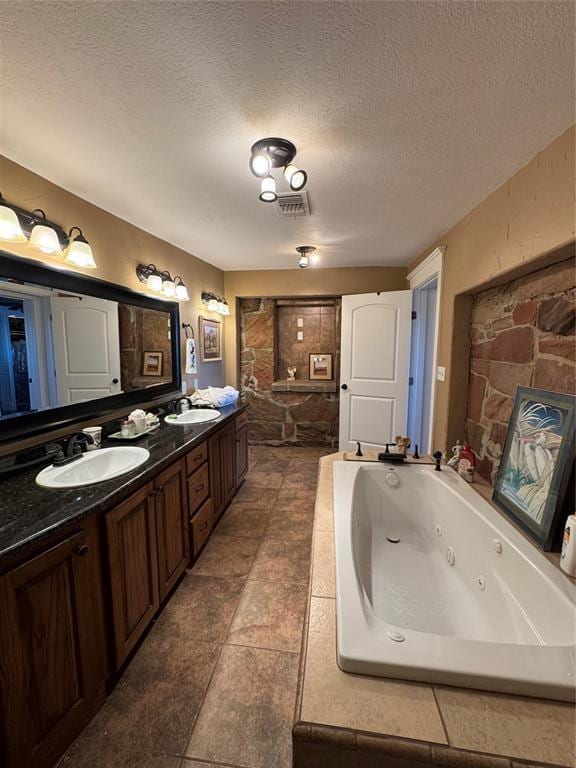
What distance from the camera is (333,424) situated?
430 centimetres

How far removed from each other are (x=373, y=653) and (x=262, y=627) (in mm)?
941

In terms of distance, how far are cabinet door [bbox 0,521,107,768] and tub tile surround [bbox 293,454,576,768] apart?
83cm

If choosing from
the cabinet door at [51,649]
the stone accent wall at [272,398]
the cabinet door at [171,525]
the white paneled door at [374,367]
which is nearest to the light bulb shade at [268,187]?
the cabinet door at [171,525]

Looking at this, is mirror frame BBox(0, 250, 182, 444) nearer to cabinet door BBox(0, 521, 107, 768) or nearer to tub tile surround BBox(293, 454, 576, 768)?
cabinet door BBox(0, 521, 107, 768)

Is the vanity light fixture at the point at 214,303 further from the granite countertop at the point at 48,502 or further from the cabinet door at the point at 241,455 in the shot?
the granite countertop at the point at 48,502

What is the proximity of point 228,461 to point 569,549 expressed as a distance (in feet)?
7.29

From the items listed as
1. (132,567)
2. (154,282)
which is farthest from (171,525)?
(154,282)

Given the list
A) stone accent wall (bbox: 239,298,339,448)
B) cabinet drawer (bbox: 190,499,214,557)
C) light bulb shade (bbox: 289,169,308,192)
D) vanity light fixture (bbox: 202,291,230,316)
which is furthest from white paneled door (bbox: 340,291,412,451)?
light bulb shade (bbox: 289,169,308,192)

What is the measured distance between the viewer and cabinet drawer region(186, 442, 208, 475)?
78.7 inches

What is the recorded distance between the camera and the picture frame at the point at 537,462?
1328 mm

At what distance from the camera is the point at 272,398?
436 cm

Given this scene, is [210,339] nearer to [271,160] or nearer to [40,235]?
[40,235]

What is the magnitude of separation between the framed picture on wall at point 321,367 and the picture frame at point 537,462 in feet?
9.07

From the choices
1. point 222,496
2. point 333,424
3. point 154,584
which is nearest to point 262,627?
point 154,584
